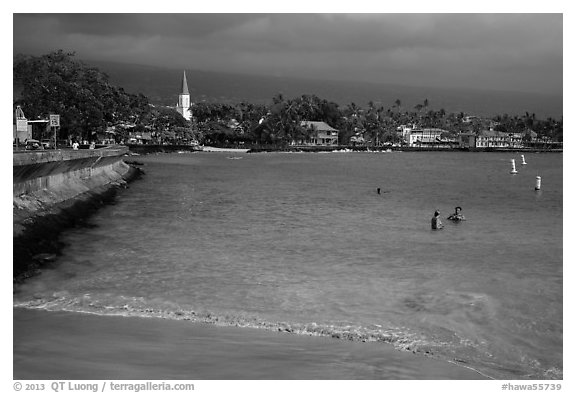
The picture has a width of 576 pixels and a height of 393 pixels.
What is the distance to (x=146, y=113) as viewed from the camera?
495 ft

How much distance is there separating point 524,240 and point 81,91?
61.0 m

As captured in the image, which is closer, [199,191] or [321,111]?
[199,191]

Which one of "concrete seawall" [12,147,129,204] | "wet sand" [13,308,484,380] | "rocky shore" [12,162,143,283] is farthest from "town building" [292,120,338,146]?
"wet sand" [13,308,484,380]

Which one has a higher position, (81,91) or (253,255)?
(81,91)

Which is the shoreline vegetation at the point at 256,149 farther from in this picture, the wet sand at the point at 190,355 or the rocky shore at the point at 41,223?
the wet sand at the point at 190,355

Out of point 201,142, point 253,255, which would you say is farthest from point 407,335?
point 201,142

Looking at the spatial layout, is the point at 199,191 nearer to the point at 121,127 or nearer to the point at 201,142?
the point at 121,127

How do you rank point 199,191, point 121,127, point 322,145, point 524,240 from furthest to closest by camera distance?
point 322,145
point 121,127
point 199,191
point 524,240

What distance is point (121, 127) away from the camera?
4744 inches

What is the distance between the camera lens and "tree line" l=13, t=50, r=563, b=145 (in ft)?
238
